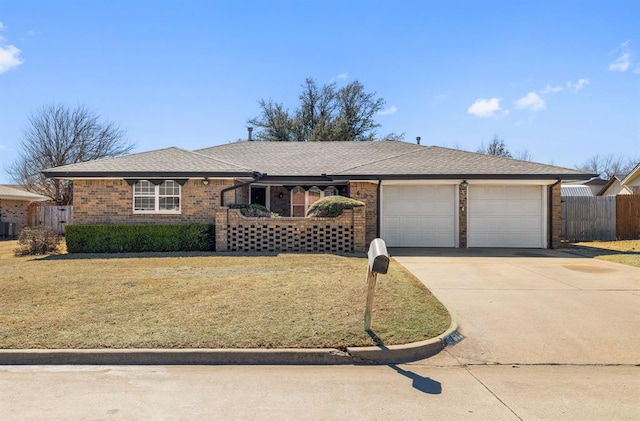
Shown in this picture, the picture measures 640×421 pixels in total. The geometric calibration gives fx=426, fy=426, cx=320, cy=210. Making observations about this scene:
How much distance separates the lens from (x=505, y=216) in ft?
50.1

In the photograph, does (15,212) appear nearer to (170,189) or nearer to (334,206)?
(170,189)

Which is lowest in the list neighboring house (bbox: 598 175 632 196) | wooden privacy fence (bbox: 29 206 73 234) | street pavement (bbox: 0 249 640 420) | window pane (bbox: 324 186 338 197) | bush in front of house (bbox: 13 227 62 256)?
street pavement (bbox: 0 249 640 420)

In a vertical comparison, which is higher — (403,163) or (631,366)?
(403,163)

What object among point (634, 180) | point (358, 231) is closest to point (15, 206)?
point (358, 231)

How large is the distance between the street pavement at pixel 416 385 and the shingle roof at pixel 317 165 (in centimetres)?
915

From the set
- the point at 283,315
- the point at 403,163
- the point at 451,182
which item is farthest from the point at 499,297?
the point at 403,163

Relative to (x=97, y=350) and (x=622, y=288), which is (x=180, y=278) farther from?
(x=622, y=288)

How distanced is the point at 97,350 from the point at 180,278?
13.5ft

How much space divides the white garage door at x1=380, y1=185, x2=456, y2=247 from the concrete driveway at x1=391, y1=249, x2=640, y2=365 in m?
3.48

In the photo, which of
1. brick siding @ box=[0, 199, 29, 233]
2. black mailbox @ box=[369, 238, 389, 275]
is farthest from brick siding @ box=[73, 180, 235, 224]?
brick siding @ box=[0, 199, 29, 233]

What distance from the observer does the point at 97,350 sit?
4.70 metres

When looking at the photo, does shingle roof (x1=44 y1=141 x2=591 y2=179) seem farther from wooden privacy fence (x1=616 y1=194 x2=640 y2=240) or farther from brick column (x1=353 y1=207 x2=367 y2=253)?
wooden privacy fence (x1=616 y1=194 x2=640 y2=240)

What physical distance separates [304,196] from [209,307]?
12074 mm

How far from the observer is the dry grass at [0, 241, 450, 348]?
5.05m
